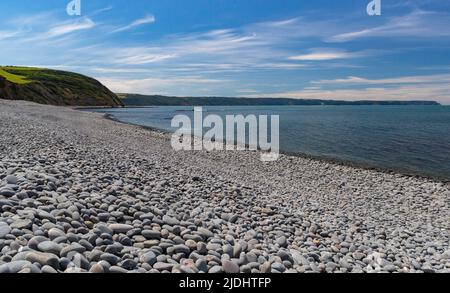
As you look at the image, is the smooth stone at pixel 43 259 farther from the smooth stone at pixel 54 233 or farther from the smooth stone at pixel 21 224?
the smooth stone at pixel 21 224

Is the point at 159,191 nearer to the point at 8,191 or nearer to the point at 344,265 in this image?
the point at 8,191

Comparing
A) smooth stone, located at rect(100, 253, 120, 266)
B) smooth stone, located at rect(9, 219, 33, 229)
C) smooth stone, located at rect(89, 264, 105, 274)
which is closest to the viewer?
smooth stone, located at rect(89, 264, 105, 274)

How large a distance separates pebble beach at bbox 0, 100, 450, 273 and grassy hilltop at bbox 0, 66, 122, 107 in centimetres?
8879

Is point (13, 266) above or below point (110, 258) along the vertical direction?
above

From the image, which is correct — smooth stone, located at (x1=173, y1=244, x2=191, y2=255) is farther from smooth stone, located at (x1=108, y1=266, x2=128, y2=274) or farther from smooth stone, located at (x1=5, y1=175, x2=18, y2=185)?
smooth stone, located at (x1=5, y1=175, x2=18, y2=185)

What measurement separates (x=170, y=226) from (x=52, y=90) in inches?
5559

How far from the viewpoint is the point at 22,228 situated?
18.4 ft

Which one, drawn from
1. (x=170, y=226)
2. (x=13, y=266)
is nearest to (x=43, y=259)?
(x=13, y=266)

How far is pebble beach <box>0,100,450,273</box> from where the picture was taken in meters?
5.42

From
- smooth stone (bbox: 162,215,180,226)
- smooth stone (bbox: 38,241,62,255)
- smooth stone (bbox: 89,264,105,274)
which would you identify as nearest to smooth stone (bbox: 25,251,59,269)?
smooth stone (bbox: 38,241,62,255)

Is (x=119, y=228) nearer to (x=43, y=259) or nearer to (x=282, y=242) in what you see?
(x=43, y=259)

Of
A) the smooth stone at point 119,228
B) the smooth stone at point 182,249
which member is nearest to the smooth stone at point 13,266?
the smooth stone at point 119,228

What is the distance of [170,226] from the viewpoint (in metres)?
7.07
